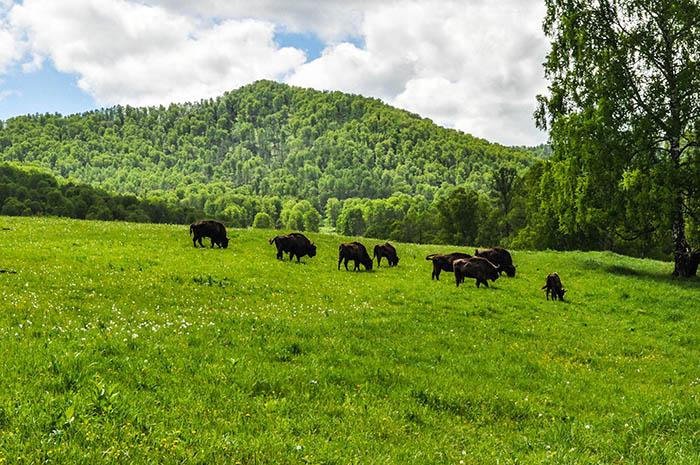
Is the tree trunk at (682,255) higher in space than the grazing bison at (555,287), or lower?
higher

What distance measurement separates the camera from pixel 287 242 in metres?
25.1

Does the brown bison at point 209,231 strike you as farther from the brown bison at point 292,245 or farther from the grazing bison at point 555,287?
the grazing bison at point 555,287

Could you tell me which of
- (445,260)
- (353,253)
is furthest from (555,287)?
(353,253)

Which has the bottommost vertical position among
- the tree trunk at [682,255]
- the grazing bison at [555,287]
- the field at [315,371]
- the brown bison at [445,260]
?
the field at [315,371]

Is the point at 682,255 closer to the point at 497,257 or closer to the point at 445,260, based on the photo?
the point at 497,257

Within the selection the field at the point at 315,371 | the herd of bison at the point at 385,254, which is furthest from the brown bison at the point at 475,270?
the field at the point at 315,371

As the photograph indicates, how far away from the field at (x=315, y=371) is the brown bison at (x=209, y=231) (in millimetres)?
5959

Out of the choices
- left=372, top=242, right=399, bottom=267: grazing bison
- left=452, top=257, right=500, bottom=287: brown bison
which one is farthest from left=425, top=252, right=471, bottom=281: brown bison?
left=372, top=242, right=399, bottom=267: grazing bison

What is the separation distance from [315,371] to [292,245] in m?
17.2

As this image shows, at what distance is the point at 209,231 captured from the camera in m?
25.5

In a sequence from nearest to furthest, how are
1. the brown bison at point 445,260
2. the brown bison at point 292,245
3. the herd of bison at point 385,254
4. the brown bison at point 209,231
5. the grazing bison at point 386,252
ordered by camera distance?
the herd of bison at point 385,254 < the brown bison at point 445,260 < the brown bison at point 292,245 < the brown bison at point 209,231 < the grazing bison at point 386,252

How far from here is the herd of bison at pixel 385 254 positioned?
2197cm

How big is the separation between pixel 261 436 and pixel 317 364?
336 centimetres

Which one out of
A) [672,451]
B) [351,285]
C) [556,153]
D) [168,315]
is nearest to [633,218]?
[556,153]
